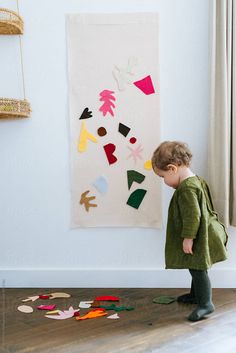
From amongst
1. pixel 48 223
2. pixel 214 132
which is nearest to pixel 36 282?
pixel 48 223

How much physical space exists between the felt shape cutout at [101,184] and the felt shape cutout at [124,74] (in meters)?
0.50

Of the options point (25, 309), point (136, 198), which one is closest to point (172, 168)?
point (136, 198)

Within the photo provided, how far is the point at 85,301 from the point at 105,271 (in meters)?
0.28

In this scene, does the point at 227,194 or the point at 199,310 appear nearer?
the point at 199,310

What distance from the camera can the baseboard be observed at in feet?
8.92

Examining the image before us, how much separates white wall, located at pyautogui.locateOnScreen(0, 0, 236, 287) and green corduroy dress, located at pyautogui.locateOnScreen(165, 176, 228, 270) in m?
0.38

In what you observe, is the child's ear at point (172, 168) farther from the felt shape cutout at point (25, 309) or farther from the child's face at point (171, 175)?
the felt shape cutout at point (25, 309)

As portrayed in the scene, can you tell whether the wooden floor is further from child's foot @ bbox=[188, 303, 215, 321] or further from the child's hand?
the child's hand

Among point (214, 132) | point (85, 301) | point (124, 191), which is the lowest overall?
point (85, 301)

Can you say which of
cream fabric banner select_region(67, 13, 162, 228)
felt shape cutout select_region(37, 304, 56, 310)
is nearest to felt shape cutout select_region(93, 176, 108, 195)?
cream fabric banner select_region(67, 13, 162, 228)

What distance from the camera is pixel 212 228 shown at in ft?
7.66

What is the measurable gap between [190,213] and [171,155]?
0.28 m

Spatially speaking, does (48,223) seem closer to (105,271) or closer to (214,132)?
(105,271)

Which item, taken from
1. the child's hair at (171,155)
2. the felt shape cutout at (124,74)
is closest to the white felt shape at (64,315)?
the child's hair at (171,155)
